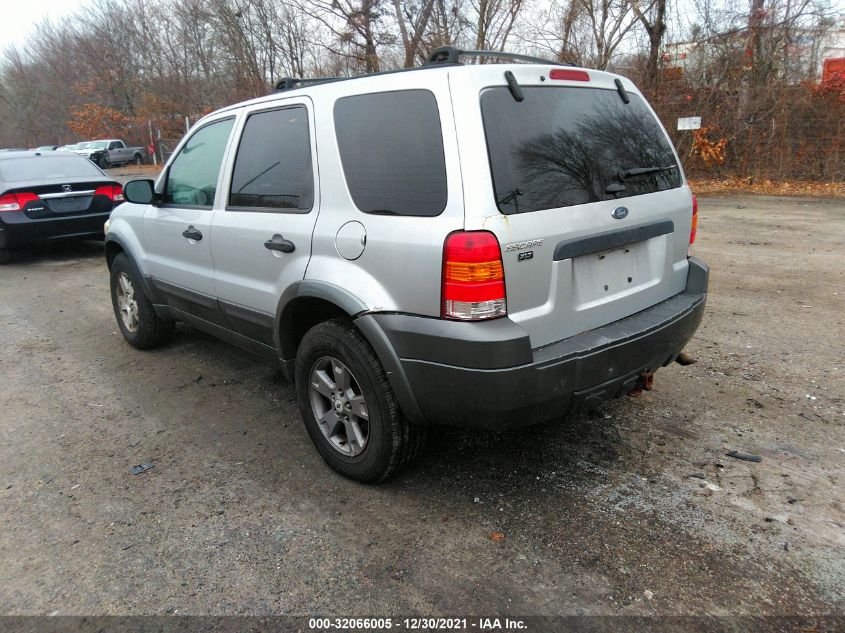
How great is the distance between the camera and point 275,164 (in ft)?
10.9

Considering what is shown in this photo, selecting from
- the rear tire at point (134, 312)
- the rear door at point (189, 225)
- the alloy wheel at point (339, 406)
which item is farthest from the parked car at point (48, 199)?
the alloy wheel at point (339, 406)

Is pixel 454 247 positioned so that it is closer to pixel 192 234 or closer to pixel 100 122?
pixel 192 234

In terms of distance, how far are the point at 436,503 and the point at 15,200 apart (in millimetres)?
8277

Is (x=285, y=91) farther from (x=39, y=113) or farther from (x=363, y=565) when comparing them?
(x=39, y=113)

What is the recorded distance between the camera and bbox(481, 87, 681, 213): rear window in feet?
8.08

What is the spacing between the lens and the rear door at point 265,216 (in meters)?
3.08

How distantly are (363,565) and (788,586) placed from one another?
164 centimetres

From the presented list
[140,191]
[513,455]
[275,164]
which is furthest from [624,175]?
[140,191]

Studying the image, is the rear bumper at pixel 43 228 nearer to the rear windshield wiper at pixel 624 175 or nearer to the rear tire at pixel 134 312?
the rear tire at pixel 134 312

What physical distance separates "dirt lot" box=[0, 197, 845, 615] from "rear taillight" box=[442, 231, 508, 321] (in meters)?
1.02

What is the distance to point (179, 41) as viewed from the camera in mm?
35625

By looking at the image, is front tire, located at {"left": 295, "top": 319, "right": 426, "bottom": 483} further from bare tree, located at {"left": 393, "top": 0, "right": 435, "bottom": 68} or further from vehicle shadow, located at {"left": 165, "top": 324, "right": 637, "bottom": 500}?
bare tree, located at {"left": 393, "top": 0, "right": 435, "bottom": 68}

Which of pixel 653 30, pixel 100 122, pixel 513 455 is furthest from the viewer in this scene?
pixel 100 122

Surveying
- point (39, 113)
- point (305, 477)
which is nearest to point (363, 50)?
point (305, 477)
